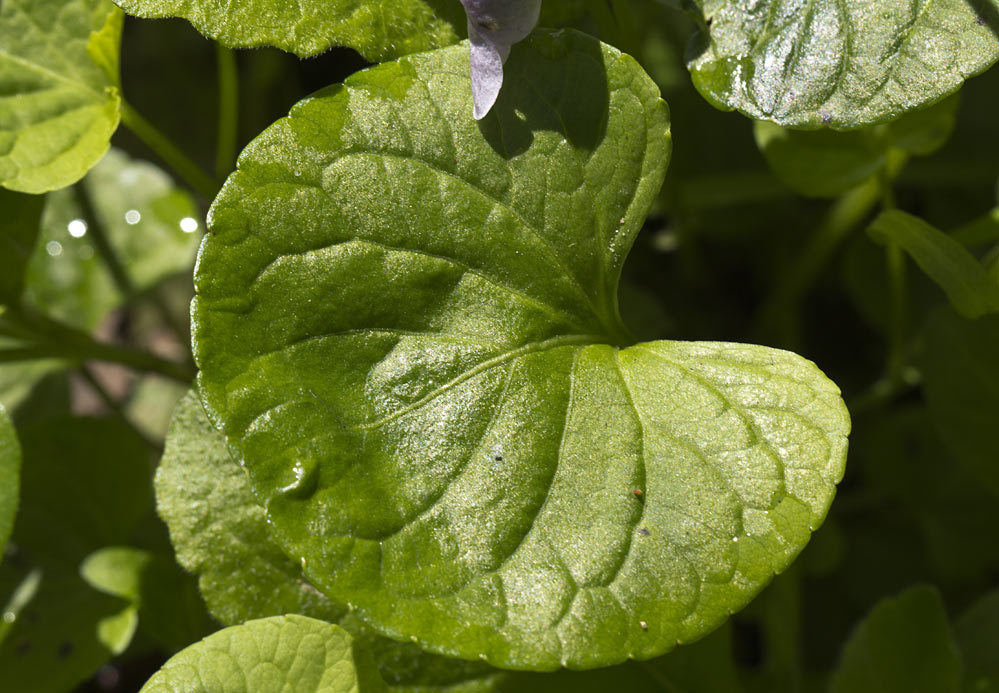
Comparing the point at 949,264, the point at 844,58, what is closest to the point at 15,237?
the point at 844,58

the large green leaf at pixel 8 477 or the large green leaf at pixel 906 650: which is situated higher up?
the large green leaf at pixel 8 477

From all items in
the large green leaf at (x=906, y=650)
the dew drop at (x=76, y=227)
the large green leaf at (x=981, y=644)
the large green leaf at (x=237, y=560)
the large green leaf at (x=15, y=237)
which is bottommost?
the large green leaf at (x=981, y=644)

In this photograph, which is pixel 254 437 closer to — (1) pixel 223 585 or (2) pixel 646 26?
(1) pixel 223 585

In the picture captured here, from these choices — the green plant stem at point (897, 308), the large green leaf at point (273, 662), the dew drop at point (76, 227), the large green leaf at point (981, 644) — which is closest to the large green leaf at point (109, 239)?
the dew drop at point (76, 227)

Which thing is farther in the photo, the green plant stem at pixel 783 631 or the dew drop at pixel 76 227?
the dew drop at pixel 76 227

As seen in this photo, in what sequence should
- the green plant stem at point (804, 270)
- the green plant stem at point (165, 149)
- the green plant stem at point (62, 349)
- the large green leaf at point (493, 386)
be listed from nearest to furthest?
the large green leaf at point (493, 386) < the green plant stem at point (165, 149) < the green plant stem at point (62, 349) < the green plant stem at point (804, 270)

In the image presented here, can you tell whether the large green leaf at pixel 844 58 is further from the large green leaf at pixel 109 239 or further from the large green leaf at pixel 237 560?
the large green leaf at pixel 109 239

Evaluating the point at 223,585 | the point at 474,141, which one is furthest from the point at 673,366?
the point at 223,585
